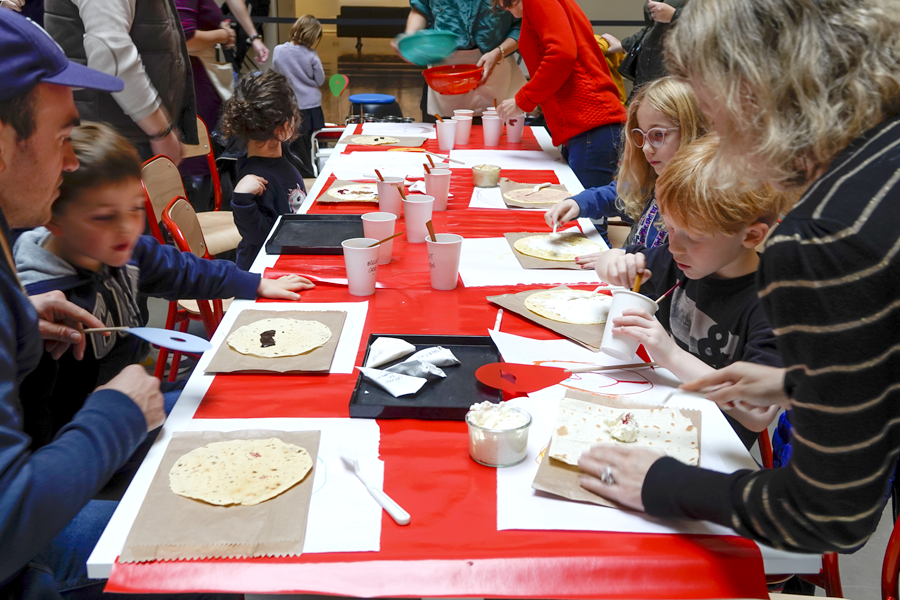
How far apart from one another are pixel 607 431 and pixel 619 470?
0.14 metres

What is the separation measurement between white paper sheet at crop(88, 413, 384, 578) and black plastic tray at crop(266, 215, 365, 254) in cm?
86

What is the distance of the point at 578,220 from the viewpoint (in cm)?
226

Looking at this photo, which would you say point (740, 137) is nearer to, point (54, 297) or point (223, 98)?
point (54, 297)

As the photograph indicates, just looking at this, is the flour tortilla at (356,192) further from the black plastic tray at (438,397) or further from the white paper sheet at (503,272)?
the black plastic tray at (438,397)

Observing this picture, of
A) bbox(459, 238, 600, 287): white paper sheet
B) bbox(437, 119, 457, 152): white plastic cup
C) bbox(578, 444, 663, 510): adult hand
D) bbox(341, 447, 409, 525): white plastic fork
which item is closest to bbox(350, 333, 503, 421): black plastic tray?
bbox(341, 447, 409, 525): white plastic fork

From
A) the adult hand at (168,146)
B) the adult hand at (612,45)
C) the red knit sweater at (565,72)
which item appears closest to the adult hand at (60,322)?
the adult hand at (168,146)

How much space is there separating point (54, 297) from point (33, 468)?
537mm

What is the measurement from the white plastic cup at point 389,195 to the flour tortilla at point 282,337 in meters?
0.82

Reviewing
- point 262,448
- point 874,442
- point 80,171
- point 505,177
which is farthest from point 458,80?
point 874,442

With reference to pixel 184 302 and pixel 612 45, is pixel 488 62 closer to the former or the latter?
pixel 612 45

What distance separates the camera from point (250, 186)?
242 cm

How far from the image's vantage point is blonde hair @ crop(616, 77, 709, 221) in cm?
188

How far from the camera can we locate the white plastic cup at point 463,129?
3461 mm

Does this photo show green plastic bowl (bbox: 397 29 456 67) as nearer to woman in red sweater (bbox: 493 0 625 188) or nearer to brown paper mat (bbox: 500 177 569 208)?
woman in red sweater (bbox: 493 0 625 188)
